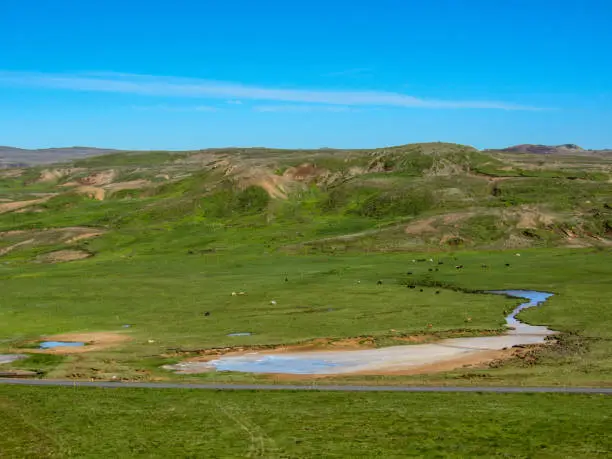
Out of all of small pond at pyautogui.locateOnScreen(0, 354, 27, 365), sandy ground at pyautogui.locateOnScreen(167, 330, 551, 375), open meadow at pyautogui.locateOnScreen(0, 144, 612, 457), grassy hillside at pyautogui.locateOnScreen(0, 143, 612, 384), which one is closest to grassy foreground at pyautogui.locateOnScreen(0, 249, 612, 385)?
grassy hillside at pyautogui.locateOnScreen(0, 143, 612, 384)

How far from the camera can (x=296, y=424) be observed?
53.3 metres

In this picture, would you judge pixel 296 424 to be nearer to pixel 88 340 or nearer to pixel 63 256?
pixel 88 340

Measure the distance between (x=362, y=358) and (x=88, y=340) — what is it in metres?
31.7

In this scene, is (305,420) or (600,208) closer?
(305,420)

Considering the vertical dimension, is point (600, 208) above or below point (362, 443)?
above

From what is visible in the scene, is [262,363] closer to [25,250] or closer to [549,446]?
[549,446]

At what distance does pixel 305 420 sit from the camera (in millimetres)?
54094

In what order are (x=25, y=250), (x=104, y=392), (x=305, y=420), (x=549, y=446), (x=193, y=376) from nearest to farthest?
1. (x=549, y=446)
2. (x=305, y=420)
3. (x=104, y=392)
4. (x=193, y=376)
5. (x=25, y=250)

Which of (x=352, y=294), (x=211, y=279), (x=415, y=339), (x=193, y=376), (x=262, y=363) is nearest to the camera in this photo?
(x=193, y=376)

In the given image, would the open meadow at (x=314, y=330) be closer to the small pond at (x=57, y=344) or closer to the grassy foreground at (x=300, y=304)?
the grassy foreground at (x=300, y=304)

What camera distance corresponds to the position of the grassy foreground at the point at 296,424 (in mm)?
48156

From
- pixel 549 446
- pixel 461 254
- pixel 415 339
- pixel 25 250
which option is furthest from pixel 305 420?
pixel 25 250

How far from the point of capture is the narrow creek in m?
71.8

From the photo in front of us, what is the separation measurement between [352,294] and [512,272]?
1534 inches
